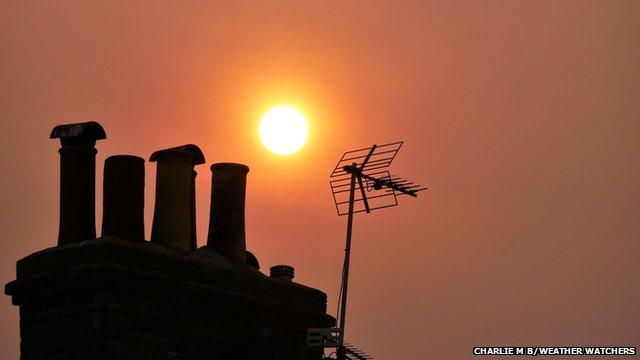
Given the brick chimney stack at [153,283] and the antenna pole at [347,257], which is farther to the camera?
the antenna pole at [347,257]

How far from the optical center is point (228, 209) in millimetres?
26875

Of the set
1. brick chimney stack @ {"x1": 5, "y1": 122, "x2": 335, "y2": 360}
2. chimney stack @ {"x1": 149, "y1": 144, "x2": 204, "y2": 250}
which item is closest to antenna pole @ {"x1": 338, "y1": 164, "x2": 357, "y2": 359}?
brick chimney stack @ {"x1": 5, "y1": 122, "x2": 335, "y2": 360}

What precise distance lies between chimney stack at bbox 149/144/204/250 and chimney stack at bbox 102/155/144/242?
64 cm

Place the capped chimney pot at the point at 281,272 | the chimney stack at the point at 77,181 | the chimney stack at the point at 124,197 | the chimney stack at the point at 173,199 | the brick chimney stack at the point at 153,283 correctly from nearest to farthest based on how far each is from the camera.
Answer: the brick chimney stack at the point at 153,283
the chimney stack at the point at 124,197
the chimney stack at the point at 77,181
the chimney stack at the point at 173,199
the capped chimney pot at the point at 281,272

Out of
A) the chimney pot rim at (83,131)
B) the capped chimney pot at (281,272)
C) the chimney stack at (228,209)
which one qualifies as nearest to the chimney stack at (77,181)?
the chimney pot rim at (83,131)

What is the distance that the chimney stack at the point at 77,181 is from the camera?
25438 mm

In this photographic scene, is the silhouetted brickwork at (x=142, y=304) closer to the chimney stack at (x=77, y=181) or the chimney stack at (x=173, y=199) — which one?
the chimney stack at (x=173, y=199)

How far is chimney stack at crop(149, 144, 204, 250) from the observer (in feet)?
84.4

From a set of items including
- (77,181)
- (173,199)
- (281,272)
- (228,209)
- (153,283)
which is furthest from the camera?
(281,272)

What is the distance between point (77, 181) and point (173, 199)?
1746mm

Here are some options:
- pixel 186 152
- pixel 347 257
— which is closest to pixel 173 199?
pixel 186 152

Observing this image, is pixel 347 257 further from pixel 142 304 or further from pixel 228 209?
pixel 142 304

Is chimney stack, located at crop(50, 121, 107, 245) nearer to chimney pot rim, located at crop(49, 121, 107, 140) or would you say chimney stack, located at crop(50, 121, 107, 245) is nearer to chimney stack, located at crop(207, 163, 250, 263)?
chimney pot rim, located at crop(49, 121, 107, 140)

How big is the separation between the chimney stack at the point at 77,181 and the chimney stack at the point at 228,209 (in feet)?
7.98
